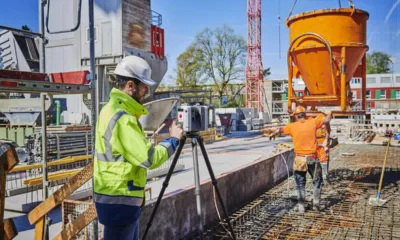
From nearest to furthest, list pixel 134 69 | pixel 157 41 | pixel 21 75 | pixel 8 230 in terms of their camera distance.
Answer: pixel 8 230 → pixel 134 69 → pixel 21 75 → pixel 157 41

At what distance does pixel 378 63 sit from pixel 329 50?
6885 centimetres

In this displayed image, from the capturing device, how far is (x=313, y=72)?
6879mm

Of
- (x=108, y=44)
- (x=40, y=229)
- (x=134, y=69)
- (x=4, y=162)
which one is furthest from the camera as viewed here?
(x=108, y=44)

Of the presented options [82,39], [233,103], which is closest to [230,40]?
[233,103]

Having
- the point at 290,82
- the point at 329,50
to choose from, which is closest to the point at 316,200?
the point at 290,82

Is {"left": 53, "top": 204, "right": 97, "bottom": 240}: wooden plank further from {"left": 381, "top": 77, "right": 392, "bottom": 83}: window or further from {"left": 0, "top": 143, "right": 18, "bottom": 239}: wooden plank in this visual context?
{"left": 381, "top": 77, "right": 392, "bottom": 83}: window

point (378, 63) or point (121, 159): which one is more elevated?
point (378, 63)

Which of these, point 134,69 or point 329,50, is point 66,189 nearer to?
point 134,69

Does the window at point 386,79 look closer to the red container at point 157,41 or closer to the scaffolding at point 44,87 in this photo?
the red container at point 157,41

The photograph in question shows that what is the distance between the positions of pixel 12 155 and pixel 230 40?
1863 inches

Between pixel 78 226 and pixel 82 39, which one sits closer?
pixel 78 226

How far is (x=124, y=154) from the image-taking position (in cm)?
250

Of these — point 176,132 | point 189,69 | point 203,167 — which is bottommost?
point 203,167

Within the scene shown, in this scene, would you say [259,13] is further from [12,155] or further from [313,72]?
[12,155]
